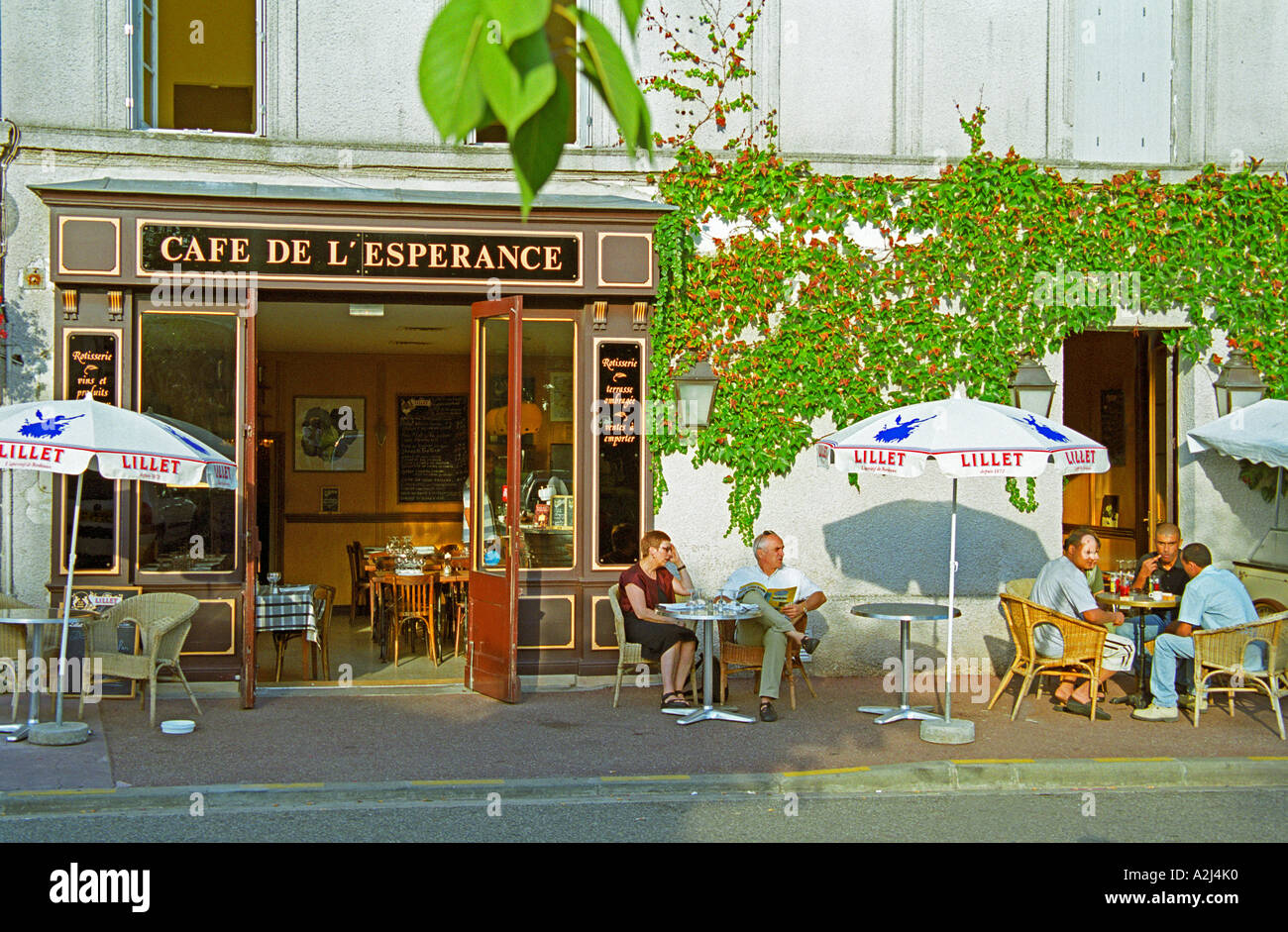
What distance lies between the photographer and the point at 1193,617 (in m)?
9.62

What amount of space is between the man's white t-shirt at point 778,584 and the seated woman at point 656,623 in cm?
60

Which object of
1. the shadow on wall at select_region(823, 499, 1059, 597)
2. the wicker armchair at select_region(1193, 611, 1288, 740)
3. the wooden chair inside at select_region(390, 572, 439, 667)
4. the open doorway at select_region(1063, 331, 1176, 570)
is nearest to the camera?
the wicker armchair at select_region(1193, 611, 1288, 740)

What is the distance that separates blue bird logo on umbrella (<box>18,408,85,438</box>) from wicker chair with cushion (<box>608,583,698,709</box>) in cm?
415

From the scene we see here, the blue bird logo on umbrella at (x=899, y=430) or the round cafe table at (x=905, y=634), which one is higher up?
the blue bird logo on umbrella at (x=899, y=430)

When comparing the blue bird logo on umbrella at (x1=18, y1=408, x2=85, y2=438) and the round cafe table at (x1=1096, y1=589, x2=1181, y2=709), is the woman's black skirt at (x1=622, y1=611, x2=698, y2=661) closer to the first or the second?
the round cafe table at (x1=1096, y1=589, x2=1181, y2=709)

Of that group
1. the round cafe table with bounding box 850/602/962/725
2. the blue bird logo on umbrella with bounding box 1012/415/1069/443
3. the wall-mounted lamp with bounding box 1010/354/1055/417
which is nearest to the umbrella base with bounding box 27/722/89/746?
the round cafe table with bounding box 850/602/962/725

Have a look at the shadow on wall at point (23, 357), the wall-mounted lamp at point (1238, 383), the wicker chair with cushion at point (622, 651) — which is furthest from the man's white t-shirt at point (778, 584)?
the shadow on wall at point (23, 357)

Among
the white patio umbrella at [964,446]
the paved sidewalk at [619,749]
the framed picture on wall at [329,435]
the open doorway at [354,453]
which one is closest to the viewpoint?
the paved sidewalk at [619,749]

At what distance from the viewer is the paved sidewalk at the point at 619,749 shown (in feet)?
26.1

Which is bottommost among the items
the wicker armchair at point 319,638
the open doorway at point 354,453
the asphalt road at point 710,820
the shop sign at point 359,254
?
the asphalt road at point 710,820

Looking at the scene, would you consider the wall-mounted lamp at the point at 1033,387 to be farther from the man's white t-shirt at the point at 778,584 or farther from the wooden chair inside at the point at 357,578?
the wooden chair inside at the point at 357,578

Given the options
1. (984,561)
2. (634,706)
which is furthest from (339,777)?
(984,561)

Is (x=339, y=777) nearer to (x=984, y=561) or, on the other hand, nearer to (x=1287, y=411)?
(x=984, y=561)

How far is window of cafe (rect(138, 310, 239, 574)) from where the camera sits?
10.6 metres
